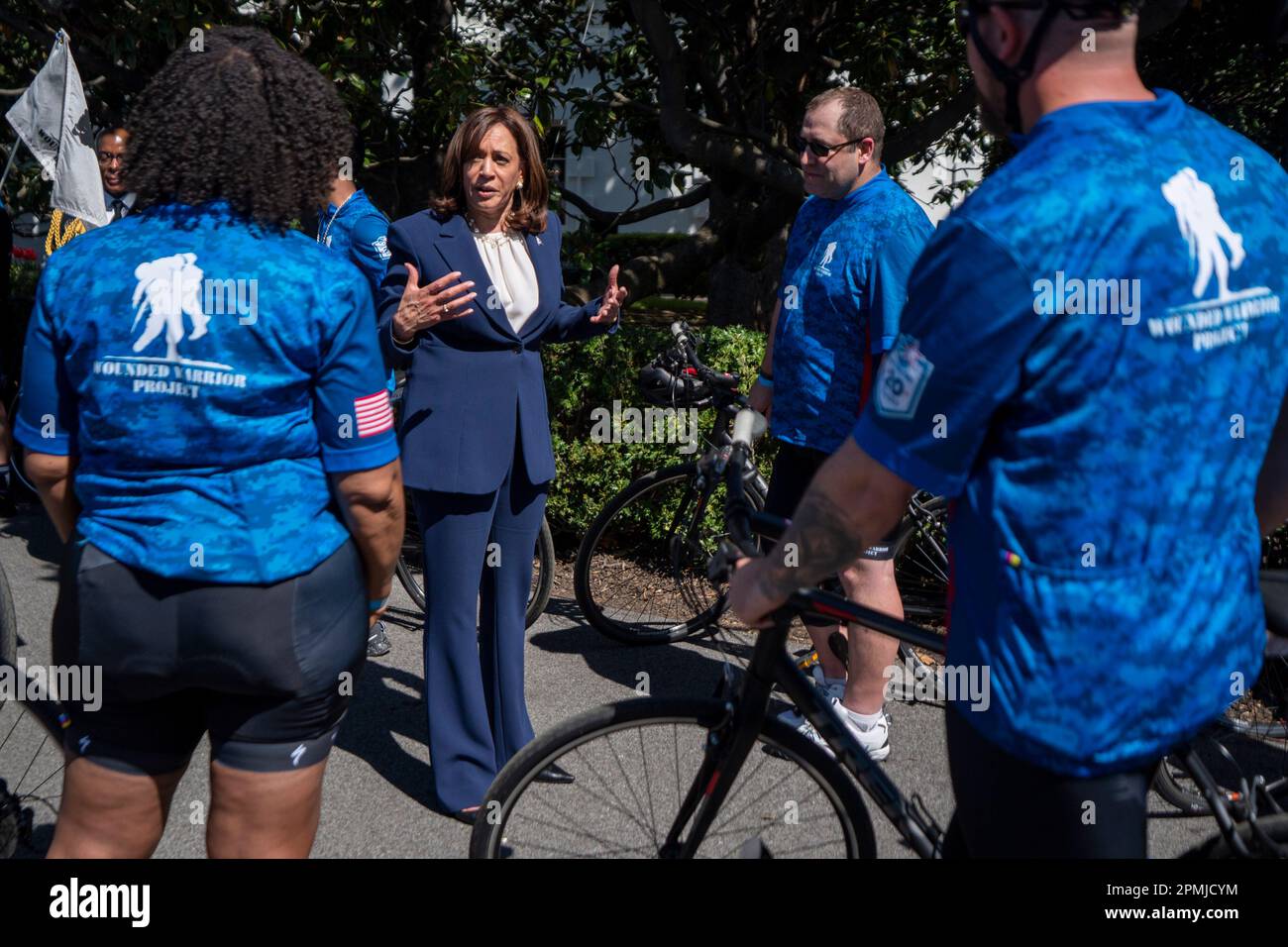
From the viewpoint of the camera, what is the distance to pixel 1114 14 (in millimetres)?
1660

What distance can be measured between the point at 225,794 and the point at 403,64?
25.6 ft

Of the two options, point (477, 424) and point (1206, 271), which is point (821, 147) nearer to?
point (477, 424)

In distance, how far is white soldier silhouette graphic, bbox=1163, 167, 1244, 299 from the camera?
162cm

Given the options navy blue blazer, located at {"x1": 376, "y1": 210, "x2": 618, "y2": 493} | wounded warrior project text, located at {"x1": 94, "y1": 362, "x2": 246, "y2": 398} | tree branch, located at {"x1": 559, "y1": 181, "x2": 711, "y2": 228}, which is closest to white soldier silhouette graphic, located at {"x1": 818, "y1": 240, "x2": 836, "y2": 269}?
navy blue blazer, located at {"x1": 376, "y1": 210, "x2": 618, "y2": 493}

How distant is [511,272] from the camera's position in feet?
12.4

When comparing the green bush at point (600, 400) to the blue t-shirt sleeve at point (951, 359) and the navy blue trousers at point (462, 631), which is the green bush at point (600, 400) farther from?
the blue t-shirt sleeve at point (951, 359)

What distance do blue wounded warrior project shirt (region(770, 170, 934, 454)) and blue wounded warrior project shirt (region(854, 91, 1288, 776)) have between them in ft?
6.68

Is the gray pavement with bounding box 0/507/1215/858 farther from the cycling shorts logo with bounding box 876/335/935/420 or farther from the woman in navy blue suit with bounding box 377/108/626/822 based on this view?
the cycling shorts logo with bounding box 876/335/935/420

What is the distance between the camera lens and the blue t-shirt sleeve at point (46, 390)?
2.07m

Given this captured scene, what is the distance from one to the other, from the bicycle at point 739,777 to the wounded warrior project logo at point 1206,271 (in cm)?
85

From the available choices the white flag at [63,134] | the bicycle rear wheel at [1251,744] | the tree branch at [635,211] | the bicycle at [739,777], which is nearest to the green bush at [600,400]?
the white flag at [63,134]

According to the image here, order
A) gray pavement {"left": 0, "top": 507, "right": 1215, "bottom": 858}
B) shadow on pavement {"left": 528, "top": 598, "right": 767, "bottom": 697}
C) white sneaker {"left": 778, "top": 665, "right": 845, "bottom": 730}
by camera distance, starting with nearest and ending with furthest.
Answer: gray pavement {"left": 0, "top": 507, "right": 1215, "bottom": 858}, white sneaker {"left": 778, "top": 665, "right": 845, "bottom": 730}, shadow on pavement {"left": 528, "top": 598, "right": 767, "bottom": 697}
